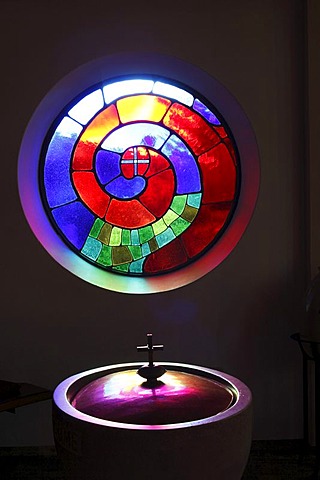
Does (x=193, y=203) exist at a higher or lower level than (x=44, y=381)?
higher

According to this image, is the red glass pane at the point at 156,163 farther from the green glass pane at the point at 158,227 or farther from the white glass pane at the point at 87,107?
the white glass pane at the point at 87,107

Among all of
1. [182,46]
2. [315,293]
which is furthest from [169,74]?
[315,293]

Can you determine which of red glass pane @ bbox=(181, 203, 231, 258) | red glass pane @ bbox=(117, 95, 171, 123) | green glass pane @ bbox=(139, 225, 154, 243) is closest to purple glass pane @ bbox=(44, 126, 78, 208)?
red glass pane @ bbox=(117, 95, 171, 123)

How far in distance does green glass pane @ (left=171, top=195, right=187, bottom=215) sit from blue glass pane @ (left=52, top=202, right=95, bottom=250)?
474 millimetres

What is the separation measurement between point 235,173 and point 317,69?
0.72 metres

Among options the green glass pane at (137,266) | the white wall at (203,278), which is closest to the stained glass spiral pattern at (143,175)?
the green glass pane at (137,266)

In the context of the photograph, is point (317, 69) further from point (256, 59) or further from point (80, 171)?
point (80, 171)

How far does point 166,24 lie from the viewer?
319 cm

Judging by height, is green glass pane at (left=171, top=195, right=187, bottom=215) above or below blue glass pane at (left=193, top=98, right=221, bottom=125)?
below

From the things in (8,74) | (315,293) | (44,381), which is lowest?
(44,381)

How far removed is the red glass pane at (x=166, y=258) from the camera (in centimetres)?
351

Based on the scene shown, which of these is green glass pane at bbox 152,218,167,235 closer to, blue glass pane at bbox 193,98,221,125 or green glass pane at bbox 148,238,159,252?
green glass pane at bbox 148,238,159,252

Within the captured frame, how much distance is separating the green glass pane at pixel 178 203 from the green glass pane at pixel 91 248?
19.1 inches

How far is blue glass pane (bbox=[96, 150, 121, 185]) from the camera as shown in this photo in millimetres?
3496
